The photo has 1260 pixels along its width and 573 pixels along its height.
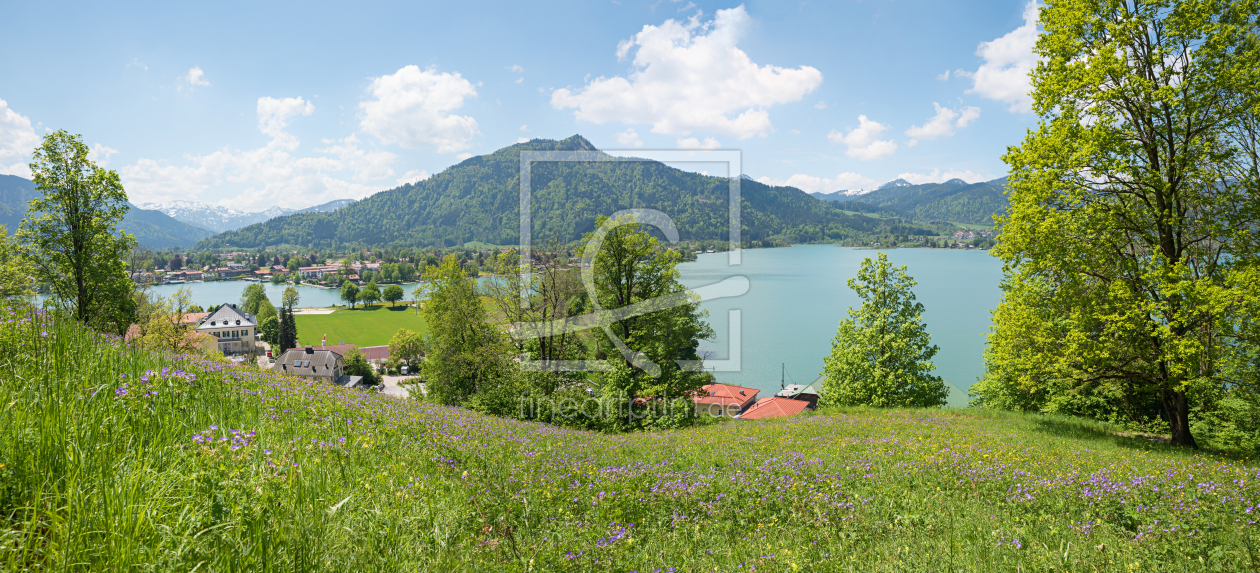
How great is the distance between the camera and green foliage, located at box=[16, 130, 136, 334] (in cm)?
1723

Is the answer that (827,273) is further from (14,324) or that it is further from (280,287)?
(280,287)

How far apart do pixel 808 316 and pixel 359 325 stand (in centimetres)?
8353

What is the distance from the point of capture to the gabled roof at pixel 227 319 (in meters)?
80.4

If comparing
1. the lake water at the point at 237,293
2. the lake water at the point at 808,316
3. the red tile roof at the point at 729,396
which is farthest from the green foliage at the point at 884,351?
the lake water at the point at 237,293

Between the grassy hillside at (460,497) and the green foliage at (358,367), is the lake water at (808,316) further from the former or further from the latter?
the green foliage at (358,367)

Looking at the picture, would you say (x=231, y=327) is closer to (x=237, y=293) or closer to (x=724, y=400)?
(x=237, y=293)

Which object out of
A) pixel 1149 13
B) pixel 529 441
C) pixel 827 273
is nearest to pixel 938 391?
pixel 1149 13

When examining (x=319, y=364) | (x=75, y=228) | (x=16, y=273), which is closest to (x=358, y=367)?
(x=319, y=364)

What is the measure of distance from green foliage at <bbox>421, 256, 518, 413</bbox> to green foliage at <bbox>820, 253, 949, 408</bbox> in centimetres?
1672

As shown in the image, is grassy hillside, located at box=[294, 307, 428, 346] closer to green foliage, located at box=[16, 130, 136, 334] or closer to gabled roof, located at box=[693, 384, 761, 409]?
gabled roof, located at box=[693, 384, 761, 409]

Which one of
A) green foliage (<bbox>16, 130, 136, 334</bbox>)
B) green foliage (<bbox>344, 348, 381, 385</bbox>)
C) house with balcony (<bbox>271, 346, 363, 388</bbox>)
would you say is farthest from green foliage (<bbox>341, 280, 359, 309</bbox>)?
green foliage (<bbox>16, 130, 136, 334</bbox>)

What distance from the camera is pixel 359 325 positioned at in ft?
305

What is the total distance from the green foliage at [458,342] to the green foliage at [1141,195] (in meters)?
19.0

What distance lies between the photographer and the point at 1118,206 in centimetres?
1089
